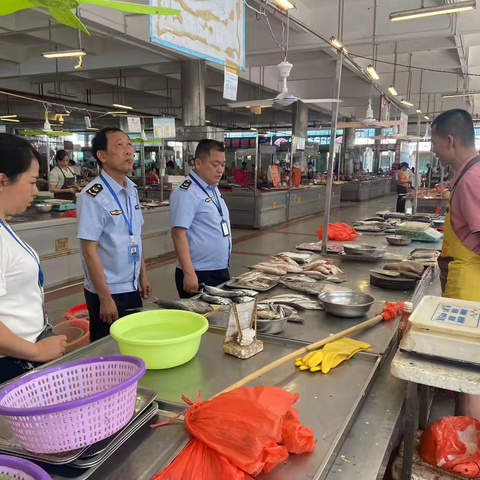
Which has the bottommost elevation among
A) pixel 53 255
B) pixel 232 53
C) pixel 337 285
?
pixel 53 255

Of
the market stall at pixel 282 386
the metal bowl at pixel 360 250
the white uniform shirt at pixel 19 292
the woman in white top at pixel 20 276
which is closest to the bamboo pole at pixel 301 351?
the market stall at pixel 282 386

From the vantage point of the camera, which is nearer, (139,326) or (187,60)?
(139,326)

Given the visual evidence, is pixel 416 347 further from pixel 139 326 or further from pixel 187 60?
pixel 187 60

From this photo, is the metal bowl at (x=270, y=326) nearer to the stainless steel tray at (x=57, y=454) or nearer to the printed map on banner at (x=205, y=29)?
the stainless steel tray at (x=57, y=454)

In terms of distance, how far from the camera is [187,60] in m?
10.4

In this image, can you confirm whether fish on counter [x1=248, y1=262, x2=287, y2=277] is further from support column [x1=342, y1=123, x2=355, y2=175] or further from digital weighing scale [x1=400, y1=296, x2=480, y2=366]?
support column [x1=342, y1=123, x2=355, y2=175]

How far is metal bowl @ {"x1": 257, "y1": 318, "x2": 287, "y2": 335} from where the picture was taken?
1.98m

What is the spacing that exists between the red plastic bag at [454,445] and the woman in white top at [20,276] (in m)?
1.50

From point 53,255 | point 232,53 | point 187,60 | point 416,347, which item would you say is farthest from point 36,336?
point 187,60

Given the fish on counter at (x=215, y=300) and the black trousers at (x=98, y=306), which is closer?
the fish on counter at (x=215, y=300)

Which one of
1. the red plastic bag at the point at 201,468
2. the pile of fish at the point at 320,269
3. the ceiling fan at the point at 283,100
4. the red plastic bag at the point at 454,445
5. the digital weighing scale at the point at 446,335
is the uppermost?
the ceiling fan at the point at 283,100

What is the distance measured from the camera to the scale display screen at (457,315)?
1.41m

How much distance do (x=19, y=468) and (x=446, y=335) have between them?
1252 millimetres

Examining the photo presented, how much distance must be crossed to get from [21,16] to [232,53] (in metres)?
7.49
